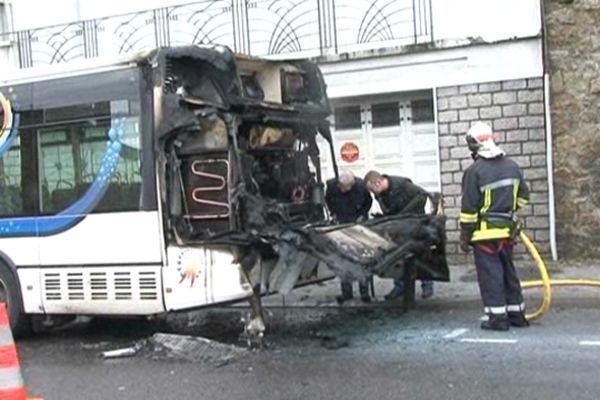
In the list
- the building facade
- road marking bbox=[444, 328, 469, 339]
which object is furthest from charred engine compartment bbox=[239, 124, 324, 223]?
the building facade

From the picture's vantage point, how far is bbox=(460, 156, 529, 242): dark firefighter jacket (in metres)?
7.87

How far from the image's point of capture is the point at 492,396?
5883 mm

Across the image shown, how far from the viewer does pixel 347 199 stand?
975 centimetres

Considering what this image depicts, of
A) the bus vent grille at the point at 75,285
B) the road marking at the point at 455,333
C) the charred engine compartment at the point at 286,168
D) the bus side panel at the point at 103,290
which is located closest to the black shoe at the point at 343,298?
the charred engine compartment at the point at 286,168

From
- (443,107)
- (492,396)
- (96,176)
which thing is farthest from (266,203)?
(443,107)

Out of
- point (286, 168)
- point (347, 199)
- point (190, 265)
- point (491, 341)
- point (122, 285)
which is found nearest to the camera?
point (491, 341)

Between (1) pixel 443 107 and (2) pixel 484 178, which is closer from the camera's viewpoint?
(2) pixel 484 178

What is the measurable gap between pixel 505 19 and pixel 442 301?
14.5 ft

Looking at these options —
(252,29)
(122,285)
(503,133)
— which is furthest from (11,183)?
(503,133)

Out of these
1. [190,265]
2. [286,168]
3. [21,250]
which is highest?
[286,168]

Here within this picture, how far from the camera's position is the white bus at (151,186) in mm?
7805

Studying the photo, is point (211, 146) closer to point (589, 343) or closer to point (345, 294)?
point (345, 294)

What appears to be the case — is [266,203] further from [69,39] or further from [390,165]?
[69,39]

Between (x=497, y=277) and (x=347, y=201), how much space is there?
2.35 metres
